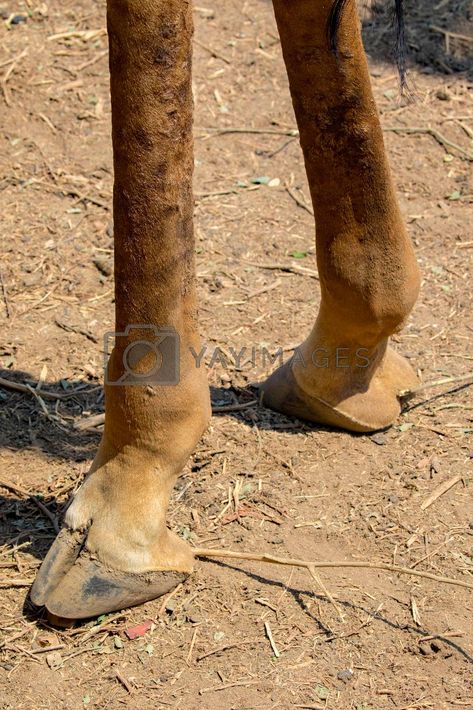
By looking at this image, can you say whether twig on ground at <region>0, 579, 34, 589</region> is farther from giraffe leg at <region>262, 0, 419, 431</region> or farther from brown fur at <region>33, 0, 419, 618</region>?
giraffe leg at <region>262, 0, 419, 431</region>

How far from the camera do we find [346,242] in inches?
99.4

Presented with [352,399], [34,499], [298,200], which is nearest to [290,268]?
[298,200]

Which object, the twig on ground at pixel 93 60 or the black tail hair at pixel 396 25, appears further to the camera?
the twig on ground at pixel 93 60

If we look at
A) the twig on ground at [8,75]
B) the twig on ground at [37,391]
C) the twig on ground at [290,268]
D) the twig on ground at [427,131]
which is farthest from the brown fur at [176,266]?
the twig on ground at [8,75]

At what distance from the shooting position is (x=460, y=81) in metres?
4.66

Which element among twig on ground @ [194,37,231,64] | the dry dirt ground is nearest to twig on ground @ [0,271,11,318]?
the dry dirt ground

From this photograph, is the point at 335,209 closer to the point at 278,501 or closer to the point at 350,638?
the point at 278,501

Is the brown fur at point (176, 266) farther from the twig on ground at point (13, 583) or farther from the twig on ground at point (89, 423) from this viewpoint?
the twig on ground at point (89, 423)

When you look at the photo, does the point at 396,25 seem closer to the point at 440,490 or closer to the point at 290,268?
the point at 440,490

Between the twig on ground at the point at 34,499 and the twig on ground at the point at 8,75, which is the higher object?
the twig on ground at the point at 8,75

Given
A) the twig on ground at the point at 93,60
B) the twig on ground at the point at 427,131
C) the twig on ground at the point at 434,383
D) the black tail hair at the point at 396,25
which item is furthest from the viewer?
the twig on ground at the point at 93,60

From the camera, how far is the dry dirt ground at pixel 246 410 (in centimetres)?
216

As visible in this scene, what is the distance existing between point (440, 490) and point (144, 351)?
99 centimetres


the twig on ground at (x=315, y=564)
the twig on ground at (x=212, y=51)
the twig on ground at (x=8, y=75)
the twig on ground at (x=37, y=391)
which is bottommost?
the twig on ground at (x=37, y=391)
